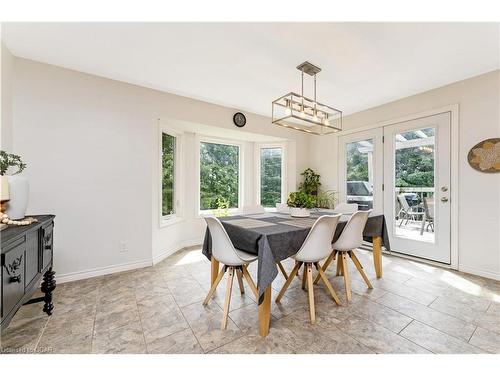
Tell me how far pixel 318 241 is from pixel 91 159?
8.77 ft

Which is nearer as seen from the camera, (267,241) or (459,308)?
(267,241)

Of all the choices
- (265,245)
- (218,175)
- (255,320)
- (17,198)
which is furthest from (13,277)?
(218,175)

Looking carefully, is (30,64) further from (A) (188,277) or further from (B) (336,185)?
(B) (336,185)

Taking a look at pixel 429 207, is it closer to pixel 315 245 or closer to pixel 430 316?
pixel 430 316

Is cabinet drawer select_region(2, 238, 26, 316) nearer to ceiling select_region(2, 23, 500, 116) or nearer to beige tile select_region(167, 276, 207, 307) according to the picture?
beige tile select_region(167, 276, 207, 307)

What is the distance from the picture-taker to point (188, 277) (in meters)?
2.67

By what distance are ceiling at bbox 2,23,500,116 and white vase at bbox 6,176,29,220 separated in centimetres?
135

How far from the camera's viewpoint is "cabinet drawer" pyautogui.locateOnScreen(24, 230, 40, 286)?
53.8 inches

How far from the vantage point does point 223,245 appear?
1.75 metres

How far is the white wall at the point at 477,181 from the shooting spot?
2.57 meters

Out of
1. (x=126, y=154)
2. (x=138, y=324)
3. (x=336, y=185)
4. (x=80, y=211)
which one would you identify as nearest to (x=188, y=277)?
(x=138, y=324)

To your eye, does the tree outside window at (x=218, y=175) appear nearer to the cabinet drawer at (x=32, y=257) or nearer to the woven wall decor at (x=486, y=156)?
the cabinet drawer at (x=32, y=257)
